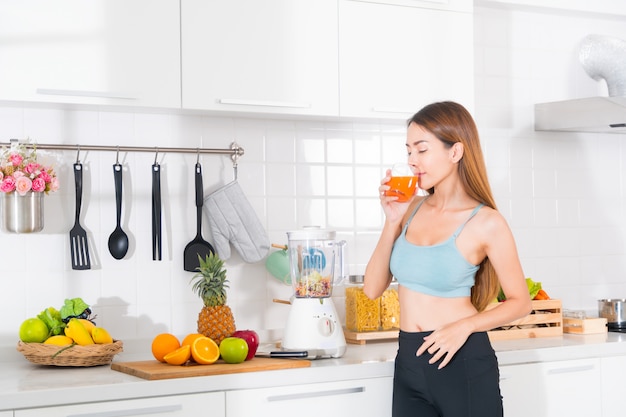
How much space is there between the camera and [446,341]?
7.45 ft

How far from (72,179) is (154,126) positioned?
0.33 m

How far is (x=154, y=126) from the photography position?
118 inches

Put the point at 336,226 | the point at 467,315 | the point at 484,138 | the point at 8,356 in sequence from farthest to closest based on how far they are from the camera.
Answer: the point at 484,138, the point at 336,226, the point at 8,356, the point at 467,315

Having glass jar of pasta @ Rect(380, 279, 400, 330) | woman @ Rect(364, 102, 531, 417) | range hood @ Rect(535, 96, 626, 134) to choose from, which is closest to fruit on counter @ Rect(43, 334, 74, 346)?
woman @ Rect(364, 102, 531, 417)

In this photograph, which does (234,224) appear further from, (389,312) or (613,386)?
(613,386)

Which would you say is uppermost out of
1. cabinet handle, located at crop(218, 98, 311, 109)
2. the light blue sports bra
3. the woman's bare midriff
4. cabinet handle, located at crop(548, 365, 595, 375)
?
cabinet handle, located at crop(218, 98, 311, 109)

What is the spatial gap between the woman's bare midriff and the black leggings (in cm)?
3

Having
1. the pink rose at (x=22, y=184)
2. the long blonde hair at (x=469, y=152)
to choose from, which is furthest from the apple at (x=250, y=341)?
the pink rose at (x=22, y=184)

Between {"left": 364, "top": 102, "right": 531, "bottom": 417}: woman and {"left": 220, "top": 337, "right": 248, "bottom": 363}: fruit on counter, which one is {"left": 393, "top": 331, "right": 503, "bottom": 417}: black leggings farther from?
{"left": 220, "top": 337, "right": 248, "bottom": 363}: fruit on counter

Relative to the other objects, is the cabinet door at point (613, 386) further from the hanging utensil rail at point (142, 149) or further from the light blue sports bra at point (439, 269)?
the hanging utensil rail at point (142, 149)

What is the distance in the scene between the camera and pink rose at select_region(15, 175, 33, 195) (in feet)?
8.65

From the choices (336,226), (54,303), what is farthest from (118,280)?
(336,226)

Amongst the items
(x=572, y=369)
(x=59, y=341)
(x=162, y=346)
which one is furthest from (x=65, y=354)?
(x=572, y=369)

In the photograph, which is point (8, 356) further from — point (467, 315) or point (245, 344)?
point (467, 315)
